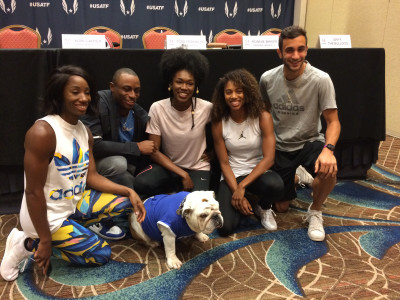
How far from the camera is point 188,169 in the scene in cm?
218

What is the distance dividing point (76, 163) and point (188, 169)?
0.77m

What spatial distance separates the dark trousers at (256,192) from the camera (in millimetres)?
1987

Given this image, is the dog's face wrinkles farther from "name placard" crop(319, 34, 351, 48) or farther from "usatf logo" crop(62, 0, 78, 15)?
"usatf logo" crop(62, 0, 78, 15)

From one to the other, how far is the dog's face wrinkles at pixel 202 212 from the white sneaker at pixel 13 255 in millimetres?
746

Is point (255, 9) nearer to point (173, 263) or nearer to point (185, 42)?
point (185, 42)

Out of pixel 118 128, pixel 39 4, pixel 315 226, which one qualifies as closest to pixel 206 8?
pixel 39 4

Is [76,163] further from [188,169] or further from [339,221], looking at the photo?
[339,221]

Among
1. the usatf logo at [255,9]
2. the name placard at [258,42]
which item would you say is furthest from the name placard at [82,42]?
the usatf logo at [255,9]

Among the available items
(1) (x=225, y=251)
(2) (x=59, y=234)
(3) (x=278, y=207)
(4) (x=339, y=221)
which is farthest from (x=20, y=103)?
(4) (x=339, y=221)

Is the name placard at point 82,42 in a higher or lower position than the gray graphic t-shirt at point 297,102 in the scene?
higher

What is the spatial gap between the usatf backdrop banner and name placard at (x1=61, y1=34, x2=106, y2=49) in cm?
342

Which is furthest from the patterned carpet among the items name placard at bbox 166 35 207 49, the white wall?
the white wall

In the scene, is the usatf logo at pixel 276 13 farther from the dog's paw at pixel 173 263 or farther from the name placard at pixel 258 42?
the dog's paw at pixel 173 263

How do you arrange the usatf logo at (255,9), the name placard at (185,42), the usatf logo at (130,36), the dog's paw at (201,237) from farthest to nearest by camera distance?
1. the usatf logo at (255,9)
2. the usatf logo at (130,36)
3. the name placard at (185,42)
4. the dog's paw at (201,237)
